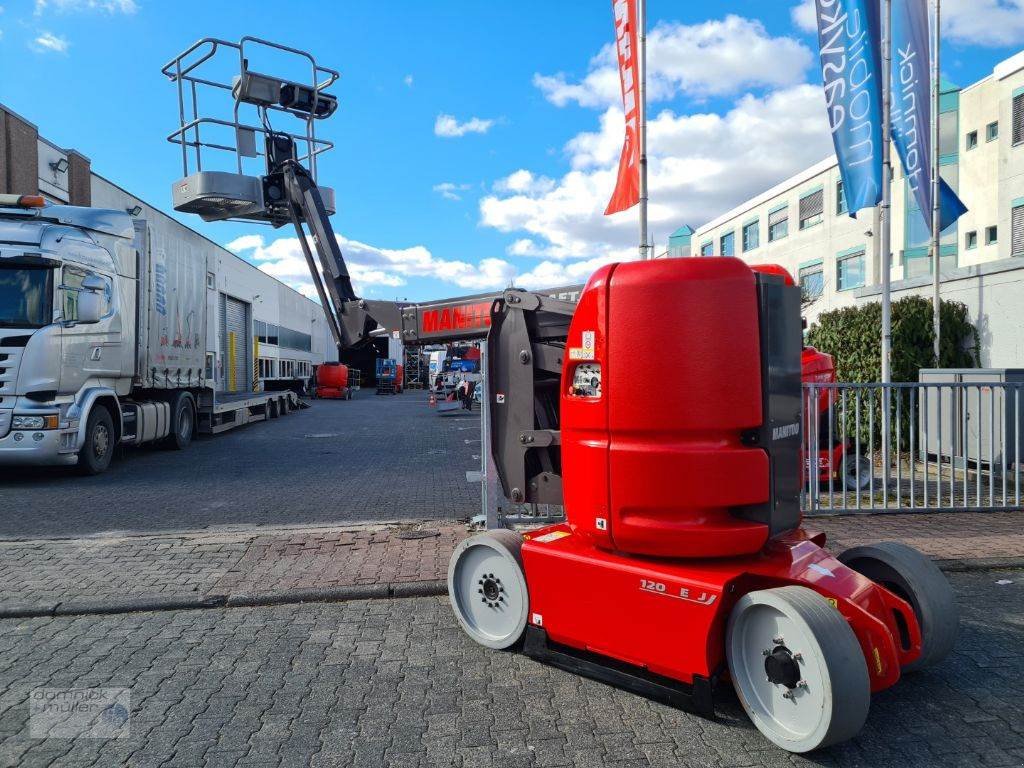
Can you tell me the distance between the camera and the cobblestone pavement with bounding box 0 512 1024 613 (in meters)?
5.34

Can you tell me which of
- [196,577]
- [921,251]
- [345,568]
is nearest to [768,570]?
[345,568]

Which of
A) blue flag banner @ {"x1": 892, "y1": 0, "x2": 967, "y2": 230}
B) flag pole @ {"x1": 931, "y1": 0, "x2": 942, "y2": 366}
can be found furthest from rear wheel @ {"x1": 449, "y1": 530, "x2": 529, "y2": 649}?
blue flag banner @ {"x1": 892, "y1": 0, "x2": 967, "y2": 230}

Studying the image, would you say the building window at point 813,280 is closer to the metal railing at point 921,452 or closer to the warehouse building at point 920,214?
the warehouse building at point 920,214

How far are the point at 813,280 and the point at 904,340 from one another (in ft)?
92.2

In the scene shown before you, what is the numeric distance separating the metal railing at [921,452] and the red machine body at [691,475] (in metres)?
4.14

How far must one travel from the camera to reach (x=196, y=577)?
5562 millimetres

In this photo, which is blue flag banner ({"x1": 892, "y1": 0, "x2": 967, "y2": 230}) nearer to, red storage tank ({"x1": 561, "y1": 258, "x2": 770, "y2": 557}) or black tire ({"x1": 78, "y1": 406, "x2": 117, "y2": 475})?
red storage tank ({"x1": 561, "y1": 258, "x2": 770, "y2": 557})

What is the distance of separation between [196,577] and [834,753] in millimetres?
4583

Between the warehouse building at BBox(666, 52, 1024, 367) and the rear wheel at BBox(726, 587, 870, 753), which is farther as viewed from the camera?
the warehouse building at BBox(666, 52, 1024, 367)

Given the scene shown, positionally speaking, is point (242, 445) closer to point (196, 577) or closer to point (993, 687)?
point (196, 577)

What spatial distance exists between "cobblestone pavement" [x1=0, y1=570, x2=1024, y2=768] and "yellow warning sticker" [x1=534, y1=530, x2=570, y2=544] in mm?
693

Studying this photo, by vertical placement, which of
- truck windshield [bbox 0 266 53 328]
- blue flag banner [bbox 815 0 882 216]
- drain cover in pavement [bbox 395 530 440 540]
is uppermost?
blue flag banner [bbox 815 0 882 216]

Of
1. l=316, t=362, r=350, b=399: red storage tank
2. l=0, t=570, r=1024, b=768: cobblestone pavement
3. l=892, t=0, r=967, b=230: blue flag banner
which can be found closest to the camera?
l=0, t=570, r=1024, b=768: cobblestone pavement

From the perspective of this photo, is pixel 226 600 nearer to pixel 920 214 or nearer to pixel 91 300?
pixel 91 300
